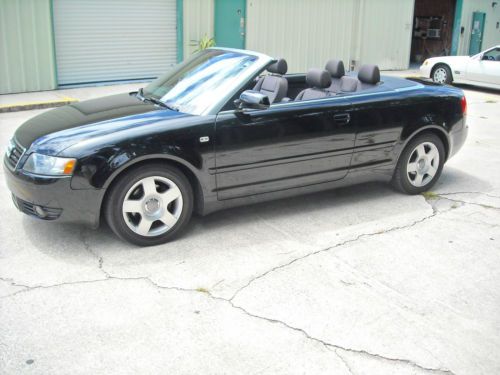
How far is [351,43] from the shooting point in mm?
17438

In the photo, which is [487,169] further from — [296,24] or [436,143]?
[296,24]

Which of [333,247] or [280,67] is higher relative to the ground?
[280,67]

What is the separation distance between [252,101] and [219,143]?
430mm

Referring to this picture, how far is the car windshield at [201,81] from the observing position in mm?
4949

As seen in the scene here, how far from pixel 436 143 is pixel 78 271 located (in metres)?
3.76

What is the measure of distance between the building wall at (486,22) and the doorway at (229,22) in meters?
9.73

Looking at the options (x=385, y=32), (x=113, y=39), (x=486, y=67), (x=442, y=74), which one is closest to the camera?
(x=113, y=39)

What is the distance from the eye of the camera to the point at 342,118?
208 inches

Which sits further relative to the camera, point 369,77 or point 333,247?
point 369,77

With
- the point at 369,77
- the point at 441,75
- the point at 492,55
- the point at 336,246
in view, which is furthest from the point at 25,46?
the point at 492,55

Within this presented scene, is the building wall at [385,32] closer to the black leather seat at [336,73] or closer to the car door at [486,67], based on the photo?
the car door at [486,67]

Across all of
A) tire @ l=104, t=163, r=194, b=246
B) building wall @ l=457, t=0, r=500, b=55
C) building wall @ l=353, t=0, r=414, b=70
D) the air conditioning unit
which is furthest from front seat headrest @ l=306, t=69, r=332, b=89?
the air conditioning unit

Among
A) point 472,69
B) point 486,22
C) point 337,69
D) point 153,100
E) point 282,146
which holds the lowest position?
point 472,69

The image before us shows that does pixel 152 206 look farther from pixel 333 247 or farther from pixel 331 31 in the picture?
pixel 331 31
